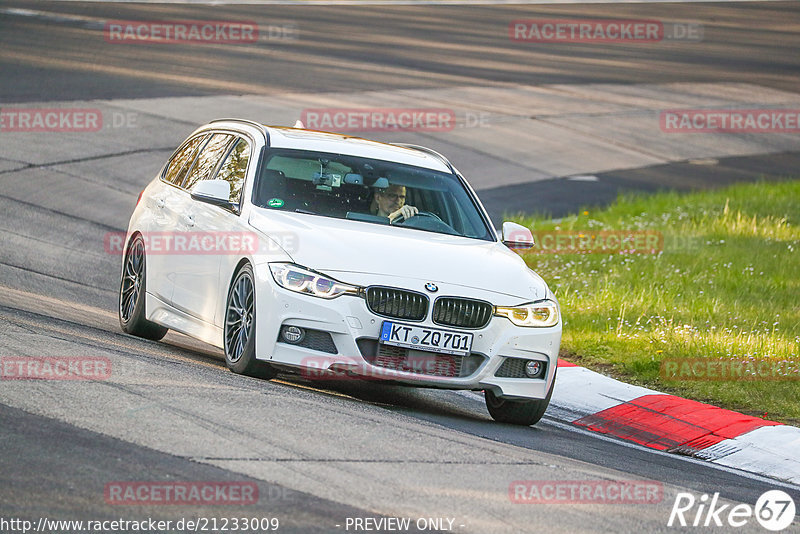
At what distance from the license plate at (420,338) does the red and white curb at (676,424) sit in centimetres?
178

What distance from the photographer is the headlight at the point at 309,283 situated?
26.6 feet

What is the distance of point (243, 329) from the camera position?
852cm

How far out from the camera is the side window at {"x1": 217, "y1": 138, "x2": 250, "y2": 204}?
9570 millimetres

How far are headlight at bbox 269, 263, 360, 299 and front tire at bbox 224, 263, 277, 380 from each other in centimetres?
26

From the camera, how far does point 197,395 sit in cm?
744

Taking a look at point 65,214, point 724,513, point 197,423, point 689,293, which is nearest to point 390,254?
point 197,423

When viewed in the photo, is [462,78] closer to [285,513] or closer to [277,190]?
[277,190]

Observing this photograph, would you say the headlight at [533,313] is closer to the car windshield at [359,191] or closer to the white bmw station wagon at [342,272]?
the white bmw station wagon at [342,272]

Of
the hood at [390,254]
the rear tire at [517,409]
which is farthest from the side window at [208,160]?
the rear tire at [517,409]

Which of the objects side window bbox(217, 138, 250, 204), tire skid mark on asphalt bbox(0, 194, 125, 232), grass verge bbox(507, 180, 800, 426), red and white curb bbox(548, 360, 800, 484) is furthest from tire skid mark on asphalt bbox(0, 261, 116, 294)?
red and white curb bbox(548, 360, 800, 484)

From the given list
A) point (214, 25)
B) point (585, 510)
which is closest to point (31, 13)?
point (214, 25)

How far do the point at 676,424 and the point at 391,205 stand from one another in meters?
2.57

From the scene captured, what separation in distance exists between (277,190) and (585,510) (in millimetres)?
3883

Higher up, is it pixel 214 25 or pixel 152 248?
pixel 214 25
